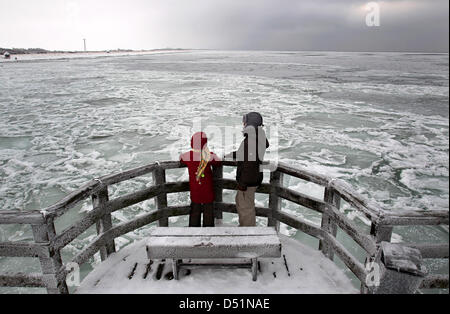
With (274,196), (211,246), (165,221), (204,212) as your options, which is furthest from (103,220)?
(274,196)

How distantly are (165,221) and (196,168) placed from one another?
142cm

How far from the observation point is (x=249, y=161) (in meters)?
4.18

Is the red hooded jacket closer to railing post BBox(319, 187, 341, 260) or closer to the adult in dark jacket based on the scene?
the adult in dark jacket

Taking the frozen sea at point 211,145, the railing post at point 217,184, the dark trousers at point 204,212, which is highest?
the railing post at point 217,184

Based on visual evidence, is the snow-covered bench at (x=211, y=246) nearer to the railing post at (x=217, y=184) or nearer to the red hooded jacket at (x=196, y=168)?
the red hooded jacket at (x=196, y=168)

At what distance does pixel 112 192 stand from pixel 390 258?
894 cm

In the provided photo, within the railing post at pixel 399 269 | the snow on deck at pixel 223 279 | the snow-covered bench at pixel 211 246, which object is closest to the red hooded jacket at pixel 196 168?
the snow-covered bench at pixel 211 246

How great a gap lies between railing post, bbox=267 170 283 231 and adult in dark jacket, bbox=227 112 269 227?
0.35 meters

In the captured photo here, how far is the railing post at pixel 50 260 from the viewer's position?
3.13 metres

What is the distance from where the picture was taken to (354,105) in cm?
2650

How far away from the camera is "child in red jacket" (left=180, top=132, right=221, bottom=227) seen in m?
4.21

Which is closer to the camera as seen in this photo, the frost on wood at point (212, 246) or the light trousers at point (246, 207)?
the frost on wood at point (212, 246)

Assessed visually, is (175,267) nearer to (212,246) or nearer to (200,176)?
(212,246)

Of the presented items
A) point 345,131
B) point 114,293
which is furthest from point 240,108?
point 114,293
